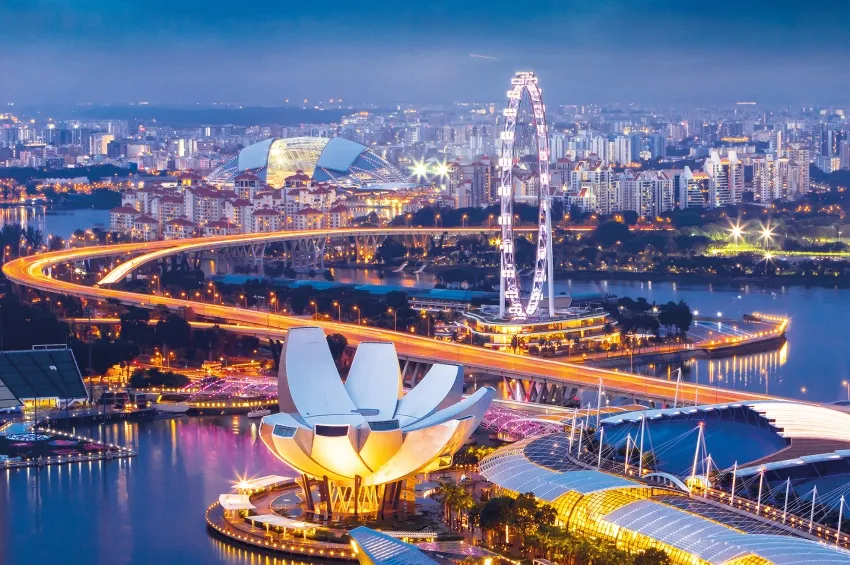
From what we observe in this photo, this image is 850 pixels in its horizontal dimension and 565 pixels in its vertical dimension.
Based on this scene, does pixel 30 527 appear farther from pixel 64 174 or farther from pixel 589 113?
pixel 589 113

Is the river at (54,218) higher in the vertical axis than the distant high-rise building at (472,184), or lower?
lower

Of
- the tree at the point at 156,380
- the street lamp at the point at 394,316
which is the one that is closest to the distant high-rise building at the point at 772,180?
the street lamp at the point at 394,316

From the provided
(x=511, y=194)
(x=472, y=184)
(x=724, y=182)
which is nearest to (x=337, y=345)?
(x=511, y=194)

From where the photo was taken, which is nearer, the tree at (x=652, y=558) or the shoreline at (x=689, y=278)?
the tree at (x=652, y=558)

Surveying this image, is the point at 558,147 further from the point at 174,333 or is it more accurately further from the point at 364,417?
the point at 364,417

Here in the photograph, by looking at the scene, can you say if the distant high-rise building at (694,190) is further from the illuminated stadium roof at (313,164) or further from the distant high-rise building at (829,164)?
the distant high-rise building at (829,164)
